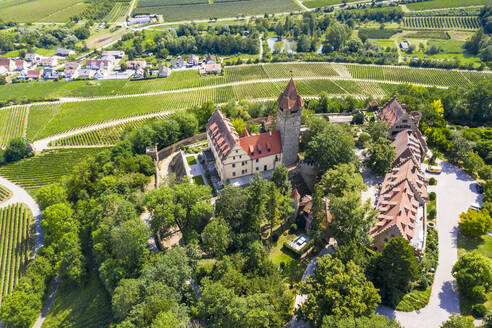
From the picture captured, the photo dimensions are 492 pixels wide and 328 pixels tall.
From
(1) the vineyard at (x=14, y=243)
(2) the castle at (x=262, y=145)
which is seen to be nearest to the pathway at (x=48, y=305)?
(1) the vineyard at (x=14, y=243)

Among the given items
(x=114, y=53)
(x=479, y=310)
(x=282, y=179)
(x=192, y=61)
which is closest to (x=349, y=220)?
(x=282, y=179)

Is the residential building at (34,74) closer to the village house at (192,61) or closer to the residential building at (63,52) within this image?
the residential building at (63,52)

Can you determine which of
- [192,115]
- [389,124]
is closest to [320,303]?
[389,124]

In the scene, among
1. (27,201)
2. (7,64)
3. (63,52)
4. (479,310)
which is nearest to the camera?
(479,310)

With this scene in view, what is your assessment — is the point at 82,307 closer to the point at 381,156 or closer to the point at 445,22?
the point at 381,156

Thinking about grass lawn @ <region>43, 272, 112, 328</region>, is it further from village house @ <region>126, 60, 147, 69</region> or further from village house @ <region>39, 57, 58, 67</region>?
village house @ <region>39, 57, 58, 67</region>

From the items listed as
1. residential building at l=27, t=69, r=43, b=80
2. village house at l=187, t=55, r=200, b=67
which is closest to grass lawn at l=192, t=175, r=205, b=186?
village house at l=187, t=55, r=200, b=67

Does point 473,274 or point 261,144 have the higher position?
point 261,144
